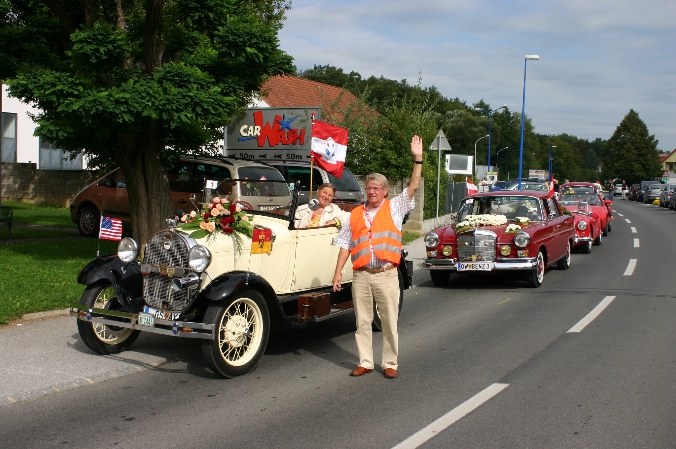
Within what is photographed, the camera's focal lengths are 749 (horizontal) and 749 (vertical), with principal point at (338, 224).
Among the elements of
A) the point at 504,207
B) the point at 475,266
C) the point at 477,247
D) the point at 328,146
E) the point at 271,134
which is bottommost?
the point at 475,266

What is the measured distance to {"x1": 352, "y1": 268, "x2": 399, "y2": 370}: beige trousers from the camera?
672cm

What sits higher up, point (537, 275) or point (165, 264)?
point (165, 264)

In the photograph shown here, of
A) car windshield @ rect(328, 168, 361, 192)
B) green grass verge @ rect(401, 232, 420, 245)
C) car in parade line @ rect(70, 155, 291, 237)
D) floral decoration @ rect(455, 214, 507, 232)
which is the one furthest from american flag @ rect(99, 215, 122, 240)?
green grass verge @ rect(401, 232, 420, 245)

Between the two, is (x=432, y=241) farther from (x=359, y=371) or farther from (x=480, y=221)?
(x=359, y=371)

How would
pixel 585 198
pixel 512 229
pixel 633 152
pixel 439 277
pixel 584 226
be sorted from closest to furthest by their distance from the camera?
pixel 512 229 < pixel 439 277 < pixel 584 226 < pixel 585 198 < pixel 633 152

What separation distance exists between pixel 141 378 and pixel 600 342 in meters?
4.88

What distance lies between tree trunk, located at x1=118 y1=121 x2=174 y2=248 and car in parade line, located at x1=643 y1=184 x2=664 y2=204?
5448 centimetres

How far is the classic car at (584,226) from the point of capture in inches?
699

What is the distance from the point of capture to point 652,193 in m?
60.5

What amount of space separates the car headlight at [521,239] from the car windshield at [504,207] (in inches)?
48.9

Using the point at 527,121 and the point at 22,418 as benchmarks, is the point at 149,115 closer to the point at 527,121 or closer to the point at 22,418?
the point at 22,418

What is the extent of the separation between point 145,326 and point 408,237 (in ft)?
48.2

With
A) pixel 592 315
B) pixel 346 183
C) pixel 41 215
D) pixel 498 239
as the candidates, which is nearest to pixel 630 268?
pixel 498 239

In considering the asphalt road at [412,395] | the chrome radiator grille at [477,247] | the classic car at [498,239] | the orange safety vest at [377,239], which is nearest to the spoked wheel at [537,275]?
the classic car at [498,239]
